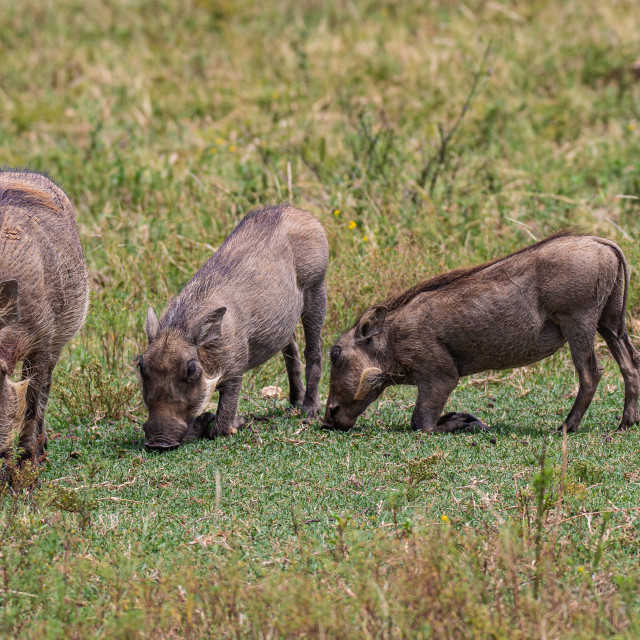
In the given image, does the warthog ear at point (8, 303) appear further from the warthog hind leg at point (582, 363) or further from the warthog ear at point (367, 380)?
the warthog hind leg at point (582, 363)

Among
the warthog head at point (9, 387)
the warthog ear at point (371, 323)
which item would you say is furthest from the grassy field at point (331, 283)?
the warthog ear at point (371, 323)

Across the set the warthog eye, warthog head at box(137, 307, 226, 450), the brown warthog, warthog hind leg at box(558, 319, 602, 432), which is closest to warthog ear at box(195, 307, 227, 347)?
warthog head at box(137, 307, 226, 450)

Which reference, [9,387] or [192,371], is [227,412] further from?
[9,387]

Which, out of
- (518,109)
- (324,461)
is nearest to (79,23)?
(518,109)

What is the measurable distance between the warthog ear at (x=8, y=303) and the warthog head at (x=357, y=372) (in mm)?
1884

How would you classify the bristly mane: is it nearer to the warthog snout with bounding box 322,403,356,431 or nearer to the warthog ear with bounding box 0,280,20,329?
the warthog snout with bounding box 322,403,356,431

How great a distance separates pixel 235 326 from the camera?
5.60 meters

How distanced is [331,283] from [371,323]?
5.76ft

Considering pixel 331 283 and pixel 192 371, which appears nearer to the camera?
pixel 192 371

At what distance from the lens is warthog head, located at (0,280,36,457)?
434 centimetres

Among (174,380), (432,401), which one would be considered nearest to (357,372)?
(432,401)

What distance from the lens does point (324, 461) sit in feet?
16.0

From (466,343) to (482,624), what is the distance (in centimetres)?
271

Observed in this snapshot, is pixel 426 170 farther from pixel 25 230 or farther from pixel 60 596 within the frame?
pixel 60 596
